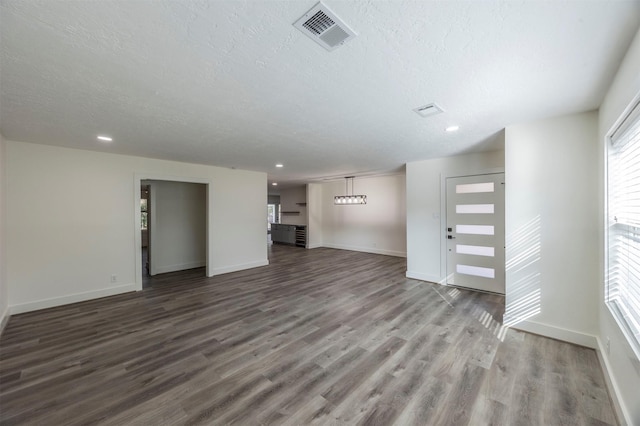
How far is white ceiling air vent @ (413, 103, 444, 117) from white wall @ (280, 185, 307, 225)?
8.31 metres

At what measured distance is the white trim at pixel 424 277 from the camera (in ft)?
16.9

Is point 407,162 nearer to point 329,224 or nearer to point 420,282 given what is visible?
point 420,282

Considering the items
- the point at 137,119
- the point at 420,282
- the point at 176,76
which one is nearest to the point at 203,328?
the point at 137,119

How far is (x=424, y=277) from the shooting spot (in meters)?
5.34

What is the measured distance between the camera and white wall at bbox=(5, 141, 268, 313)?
147 inches

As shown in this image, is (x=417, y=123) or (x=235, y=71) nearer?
(x=235, y=71)

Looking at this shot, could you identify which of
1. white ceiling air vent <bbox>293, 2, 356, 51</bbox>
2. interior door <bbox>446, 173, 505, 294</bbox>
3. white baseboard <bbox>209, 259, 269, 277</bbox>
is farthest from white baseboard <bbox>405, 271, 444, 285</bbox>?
white ceiling air vent <bbox>293, 2, 356, 51</bbox>

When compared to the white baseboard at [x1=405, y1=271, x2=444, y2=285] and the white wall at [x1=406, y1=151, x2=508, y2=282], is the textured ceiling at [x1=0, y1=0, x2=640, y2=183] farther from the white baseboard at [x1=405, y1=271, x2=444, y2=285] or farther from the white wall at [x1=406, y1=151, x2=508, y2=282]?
the white baseboard at [x1=405, y1=271, x2=444, y2=285]

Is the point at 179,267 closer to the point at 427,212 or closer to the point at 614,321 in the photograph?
the point at 427,212

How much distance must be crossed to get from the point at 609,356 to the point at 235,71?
3.96 meters

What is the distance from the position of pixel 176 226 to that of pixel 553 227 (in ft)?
24.5

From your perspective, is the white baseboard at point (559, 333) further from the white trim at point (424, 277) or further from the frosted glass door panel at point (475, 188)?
the frosted glass door panel at point (475, 188)

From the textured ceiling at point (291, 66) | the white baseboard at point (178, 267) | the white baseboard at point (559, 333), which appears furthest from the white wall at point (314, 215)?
the white baseboard at point (559, 333)

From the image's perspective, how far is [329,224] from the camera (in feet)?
33.1
